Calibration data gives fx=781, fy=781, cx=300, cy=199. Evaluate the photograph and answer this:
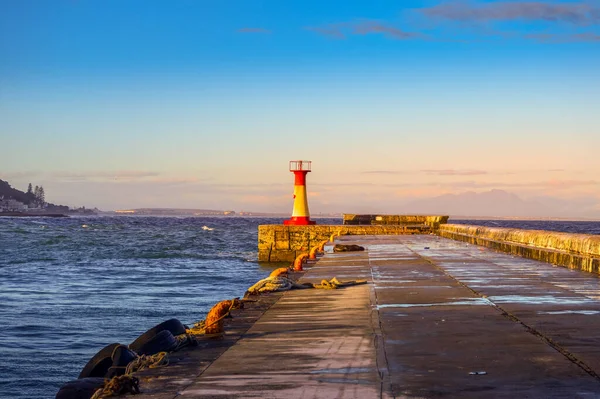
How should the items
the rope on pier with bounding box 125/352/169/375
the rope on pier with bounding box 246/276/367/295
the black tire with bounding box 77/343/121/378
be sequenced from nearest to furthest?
the rope on pier with bounding box 125/352/169/375, the black tire with bounding box 77/343/121/378, the rope on pier with bounding box 246/276/367/295

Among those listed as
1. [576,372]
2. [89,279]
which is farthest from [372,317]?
[89,279]

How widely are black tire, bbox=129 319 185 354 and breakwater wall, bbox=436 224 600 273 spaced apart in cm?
882

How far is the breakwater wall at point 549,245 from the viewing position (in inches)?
616

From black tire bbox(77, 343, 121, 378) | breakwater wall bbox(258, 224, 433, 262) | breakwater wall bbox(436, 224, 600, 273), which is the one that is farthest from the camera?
breakwater wall bbox(258, 224, 433, 262)

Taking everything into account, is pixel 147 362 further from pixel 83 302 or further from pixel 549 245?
pixel 83 302

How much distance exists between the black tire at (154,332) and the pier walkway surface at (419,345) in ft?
2.76

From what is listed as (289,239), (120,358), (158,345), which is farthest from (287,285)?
(289,239)

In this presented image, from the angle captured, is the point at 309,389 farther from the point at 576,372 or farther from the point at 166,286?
the point at 166,286

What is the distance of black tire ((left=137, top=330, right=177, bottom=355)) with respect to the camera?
7.51m

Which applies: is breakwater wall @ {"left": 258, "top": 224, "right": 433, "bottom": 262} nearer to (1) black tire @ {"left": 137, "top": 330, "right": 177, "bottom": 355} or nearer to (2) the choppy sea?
(2) the choppy sea

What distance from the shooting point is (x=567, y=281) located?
13.0 meters

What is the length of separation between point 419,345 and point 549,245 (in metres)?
13.5

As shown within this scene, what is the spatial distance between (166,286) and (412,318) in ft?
66.2

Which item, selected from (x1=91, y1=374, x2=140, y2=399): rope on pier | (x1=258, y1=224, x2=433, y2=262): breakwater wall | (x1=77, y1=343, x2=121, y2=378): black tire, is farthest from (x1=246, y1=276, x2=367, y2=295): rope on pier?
(x1=258, y1=224, x2=433, y2=262): breakwater wall
